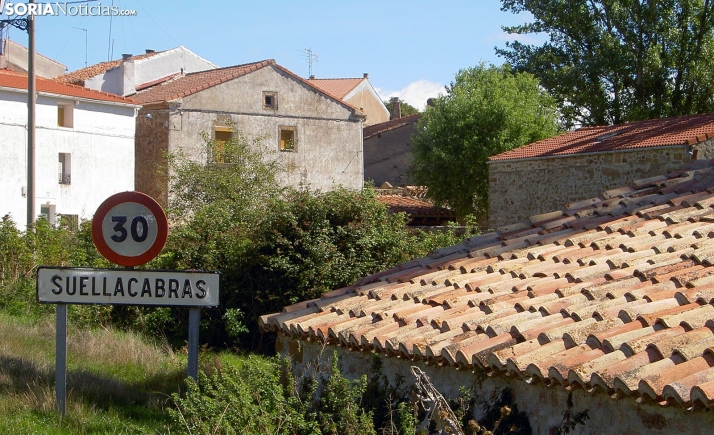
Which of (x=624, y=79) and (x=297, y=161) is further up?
(x=624, y=79)

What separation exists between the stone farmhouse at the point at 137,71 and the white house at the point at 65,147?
3.94 meters

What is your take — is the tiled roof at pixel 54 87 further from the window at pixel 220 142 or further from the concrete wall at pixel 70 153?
Result: the window at pixel 220 142

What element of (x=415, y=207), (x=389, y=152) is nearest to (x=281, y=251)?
(x=415, y=207)

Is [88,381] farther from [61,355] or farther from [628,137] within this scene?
[628,137]

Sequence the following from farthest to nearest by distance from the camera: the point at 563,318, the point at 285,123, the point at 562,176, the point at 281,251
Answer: the point at 285,123, the point at 562,176, the point at 281,251, the point at 563,318

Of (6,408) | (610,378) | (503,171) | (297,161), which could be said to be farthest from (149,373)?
(297,161)

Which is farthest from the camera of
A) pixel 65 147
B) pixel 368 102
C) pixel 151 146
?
pixel 368 102

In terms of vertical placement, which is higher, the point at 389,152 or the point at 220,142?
the point at 389,152

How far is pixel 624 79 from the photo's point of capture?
37.6 metres

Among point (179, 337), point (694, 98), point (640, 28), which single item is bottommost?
point (179, 337)

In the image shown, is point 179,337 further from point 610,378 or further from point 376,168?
point 376,168

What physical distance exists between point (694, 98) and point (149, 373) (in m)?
33.0

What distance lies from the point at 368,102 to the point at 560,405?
46247 millimetres

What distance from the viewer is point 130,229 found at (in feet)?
19.9
